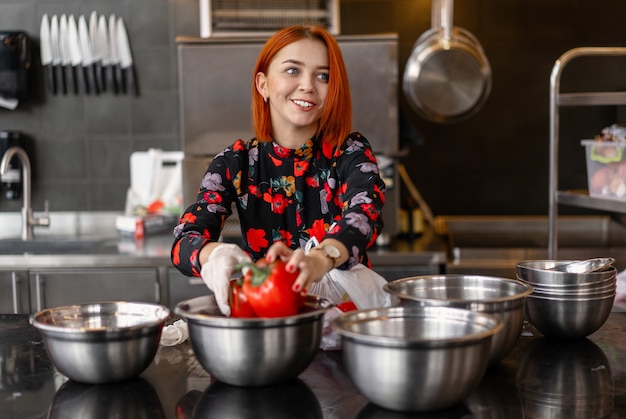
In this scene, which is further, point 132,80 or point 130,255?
point 132,80

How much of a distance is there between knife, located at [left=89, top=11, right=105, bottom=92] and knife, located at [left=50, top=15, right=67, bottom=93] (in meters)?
0.16

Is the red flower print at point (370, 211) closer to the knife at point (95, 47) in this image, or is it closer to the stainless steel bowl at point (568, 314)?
the stainless steel bowl at point (568, 314)

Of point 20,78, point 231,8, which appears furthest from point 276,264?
point 20,78

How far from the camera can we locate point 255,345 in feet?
3.85

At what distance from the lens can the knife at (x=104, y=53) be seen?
3785mm

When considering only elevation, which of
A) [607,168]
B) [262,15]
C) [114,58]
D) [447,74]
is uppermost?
[262,15]

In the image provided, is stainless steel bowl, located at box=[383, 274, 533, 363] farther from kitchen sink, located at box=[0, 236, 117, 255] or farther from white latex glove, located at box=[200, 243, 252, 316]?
kitchen sink, located at box=[0, 236, 117, 255]

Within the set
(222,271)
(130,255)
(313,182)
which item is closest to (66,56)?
(130,255)

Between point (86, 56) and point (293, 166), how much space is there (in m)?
2.25

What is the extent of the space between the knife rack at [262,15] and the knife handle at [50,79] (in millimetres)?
862

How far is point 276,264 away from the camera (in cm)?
121

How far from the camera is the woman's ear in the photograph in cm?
188

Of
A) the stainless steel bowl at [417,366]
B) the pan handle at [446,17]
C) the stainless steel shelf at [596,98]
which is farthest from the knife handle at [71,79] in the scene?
the stainless steel bowl at [417,366]

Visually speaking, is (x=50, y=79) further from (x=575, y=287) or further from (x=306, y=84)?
(x=575, y=287)
